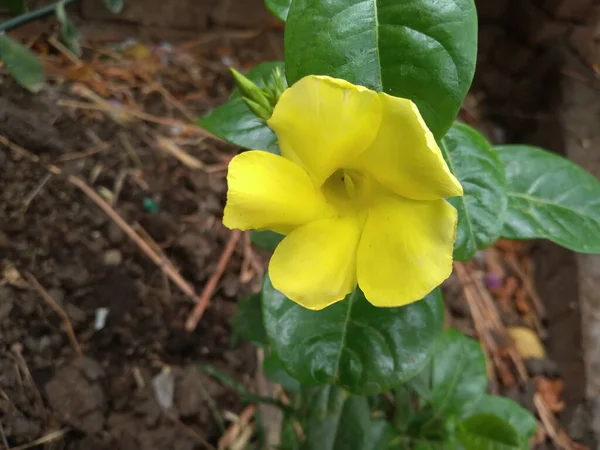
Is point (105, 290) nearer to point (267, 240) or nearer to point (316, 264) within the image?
point (267, 240)

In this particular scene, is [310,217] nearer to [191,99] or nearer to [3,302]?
[3,302]

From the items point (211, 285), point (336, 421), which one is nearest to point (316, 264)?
point (336, 421)

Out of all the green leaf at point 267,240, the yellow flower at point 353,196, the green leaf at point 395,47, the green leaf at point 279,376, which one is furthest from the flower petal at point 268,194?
the green leaf at point 279,376

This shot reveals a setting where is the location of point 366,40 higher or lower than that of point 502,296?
higher

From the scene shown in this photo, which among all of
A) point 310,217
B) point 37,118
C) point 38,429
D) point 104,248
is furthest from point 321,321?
point 37,118

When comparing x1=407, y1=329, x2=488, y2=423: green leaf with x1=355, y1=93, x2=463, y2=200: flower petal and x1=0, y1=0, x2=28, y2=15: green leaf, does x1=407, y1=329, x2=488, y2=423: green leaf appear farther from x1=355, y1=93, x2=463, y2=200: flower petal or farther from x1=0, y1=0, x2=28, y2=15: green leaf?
x1=0, y1=0, x2=28, y2=15: green leaf
